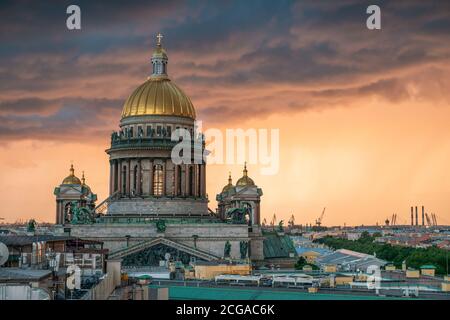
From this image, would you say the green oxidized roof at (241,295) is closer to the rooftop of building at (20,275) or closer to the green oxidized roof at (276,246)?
the rooftop of building at (20,275)

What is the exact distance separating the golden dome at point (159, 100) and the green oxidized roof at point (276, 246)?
17.6 meters

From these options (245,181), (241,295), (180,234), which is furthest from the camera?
(245,181)

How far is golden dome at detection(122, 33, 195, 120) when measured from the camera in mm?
110062

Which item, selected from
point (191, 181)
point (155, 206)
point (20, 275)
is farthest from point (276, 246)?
point (20, 275)

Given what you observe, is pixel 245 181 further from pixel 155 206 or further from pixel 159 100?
pixel 159 100

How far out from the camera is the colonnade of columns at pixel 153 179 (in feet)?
362

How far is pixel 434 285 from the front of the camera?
6800 centimetres

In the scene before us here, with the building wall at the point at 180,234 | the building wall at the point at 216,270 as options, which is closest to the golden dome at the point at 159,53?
the building wall at the point at 180,234

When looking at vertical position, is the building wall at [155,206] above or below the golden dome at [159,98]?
below

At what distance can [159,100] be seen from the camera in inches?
4336

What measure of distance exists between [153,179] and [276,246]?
17115 millimetres
